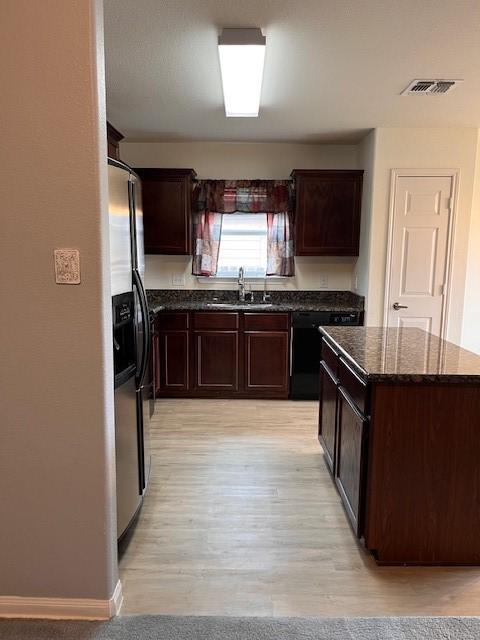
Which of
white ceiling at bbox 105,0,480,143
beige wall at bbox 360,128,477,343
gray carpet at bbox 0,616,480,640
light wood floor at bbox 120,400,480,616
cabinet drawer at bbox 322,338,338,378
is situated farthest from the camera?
beige wall at bbox 360,128,477,343

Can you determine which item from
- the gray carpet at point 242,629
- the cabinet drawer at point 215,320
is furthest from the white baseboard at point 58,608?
the cabinet drawer at point 215,320

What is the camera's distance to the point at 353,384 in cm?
220

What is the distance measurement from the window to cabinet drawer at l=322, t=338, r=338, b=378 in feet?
6.81

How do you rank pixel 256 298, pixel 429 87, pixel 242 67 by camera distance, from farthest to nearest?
pixel 256 298, pixel 429 87, pixel 242 67

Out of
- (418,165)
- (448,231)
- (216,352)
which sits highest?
(418,165)

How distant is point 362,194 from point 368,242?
0.53 metres

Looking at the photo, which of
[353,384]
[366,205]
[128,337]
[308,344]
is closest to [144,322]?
[128,337]

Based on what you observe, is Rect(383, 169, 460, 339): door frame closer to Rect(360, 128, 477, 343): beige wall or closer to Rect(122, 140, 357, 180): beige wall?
Rect(360, 128, 477, 343): beige wall

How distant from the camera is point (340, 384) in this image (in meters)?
2.51

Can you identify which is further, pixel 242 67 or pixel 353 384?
pixel 242 67

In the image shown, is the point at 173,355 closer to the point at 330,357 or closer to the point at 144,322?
the point at 330,357

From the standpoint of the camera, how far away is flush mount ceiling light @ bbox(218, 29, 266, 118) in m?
2.31

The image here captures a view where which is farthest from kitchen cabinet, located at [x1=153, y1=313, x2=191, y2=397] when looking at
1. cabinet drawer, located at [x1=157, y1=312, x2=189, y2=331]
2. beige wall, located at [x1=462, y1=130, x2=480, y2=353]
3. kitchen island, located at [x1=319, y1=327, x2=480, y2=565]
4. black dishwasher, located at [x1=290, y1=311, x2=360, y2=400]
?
beige wall, located at [x1=462, y1=130, x2=480, y2=353]

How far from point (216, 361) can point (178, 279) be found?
3.59 feet
